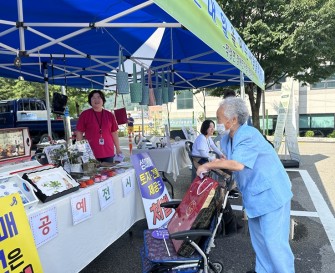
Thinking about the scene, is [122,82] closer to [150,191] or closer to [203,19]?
[150,191]

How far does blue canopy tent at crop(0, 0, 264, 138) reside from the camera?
209 cm

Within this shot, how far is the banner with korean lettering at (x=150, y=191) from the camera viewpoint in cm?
322

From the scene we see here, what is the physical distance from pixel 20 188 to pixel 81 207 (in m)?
0.49

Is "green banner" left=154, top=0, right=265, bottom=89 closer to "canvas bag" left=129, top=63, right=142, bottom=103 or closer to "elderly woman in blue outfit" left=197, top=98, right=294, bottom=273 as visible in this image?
"elderly woman in blue outfit" left=197, top=98, right=294, bottom=273

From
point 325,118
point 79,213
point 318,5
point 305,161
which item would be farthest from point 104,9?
point 325,118

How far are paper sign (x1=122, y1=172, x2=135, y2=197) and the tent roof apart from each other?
1.59 metres

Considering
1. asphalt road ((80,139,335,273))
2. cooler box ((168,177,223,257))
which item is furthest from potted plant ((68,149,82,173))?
cooler box ((168,177,223,257))

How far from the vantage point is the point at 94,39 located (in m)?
4.31

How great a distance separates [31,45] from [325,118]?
69.1ft

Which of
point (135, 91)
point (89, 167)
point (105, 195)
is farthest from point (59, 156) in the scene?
point (135, 91)

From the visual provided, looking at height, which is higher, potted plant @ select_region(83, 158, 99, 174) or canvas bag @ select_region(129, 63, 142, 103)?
canvas bag @ select_region(129, 63, 142, 103)

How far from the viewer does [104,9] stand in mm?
3139

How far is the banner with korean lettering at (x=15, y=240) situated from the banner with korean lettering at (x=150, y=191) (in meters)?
1.68

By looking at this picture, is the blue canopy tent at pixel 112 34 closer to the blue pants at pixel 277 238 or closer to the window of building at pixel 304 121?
the blue pants at pixel 277 238
